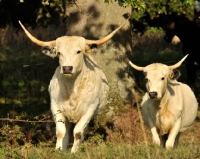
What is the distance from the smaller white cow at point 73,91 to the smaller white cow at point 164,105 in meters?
0.94

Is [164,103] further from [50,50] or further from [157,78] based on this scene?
[50,50]

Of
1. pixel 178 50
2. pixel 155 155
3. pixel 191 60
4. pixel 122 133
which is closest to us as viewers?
pixel 155 155

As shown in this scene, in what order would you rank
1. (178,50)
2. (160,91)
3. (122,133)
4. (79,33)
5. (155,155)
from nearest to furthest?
(155,155) → (160,91) → (122,133) → (79,33) → (178,50)

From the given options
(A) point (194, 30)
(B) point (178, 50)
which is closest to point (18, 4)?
(A) point (194, 30)

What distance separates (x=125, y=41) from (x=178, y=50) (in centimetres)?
1512

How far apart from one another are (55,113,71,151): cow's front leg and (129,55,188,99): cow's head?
4.77 ft

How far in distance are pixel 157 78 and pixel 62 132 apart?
1.73 meters

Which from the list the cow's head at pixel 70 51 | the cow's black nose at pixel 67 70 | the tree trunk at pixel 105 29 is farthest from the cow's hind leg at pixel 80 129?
the tree trunk at pixel 105 29

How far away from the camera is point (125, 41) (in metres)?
16.2

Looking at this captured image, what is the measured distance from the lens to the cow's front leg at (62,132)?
38.0ft

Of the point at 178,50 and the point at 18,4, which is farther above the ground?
the point at 18,4

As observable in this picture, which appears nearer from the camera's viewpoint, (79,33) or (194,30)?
(79,33)

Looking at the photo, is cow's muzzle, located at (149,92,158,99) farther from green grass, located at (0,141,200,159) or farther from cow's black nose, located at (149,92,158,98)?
green grass, located at (0,141,200,159)

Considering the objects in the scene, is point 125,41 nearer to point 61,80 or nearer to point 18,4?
point 61,80
